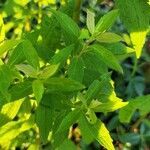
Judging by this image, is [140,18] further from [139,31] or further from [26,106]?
[26,106]

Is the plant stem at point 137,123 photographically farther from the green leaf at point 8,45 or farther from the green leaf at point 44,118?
the green leaf at point 8,45

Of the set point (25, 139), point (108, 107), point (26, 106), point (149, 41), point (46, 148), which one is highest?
point (108, 107)

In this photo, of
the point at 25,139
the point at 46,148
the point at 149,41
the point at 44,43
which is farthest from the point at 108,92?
the point at 149,41

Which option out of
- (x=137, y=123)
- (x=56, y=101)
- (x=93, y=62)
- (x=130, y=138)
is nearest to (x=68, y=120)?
(x=56, y=101)

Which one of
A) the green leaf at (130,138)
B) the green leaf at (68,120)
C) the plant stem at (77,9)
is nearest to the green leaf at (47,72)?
Result: the green leaf at (68,120)

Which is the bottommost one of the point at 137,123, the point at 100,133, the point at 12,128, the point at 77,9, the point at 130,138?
the point at 130,138

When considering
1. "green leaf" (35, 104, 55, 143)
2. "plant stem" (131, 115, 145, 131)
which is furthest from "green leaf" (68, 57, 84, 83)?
"plant stem" (131, 115, 145, 131)

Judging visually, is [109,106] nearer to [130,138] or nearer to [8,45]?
[8,45]
